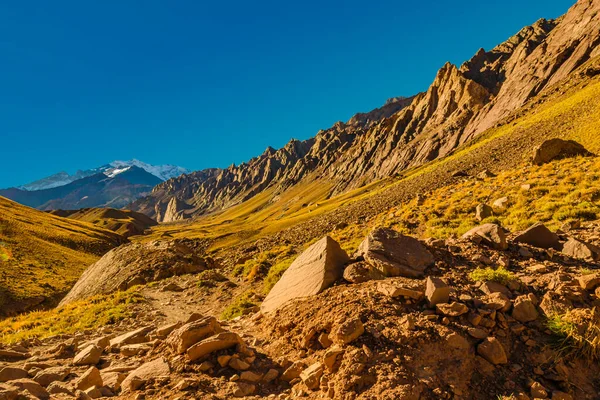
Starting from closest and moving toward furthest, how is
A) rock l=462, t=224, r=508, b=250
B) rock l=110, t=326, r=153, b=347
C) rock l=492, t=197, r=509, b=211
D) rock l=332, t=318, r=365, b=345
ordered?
rock l=332, t=318, r=365, b=345, rock l=110, t=326, r=153, b=347, rock l=462, t=224, r=508, b=250, rock l=492, t=197, r=509, b=211

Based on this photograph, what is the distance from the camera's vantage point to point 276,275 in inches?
866

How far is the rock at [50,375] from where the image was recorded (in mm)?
8375

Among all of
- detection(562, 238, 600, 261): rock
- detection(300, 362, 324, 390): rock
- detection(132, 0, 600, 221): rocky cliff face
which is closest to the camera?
detection(300, 362, 324, 390): rock

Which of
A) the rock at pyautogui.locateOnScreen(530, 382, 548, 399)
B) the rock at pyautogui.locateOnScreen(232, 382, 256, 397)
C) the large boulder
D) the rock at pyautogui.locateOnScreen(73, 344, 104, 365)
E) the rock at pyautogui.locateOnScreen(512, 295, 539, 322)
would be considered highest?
the large boulder

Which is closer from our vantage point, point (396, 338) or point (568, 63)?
point (396, 338)

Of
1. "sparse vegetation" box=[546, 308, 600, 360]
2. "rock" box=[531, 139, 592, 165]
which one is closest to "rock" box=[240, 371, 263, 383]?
"sparse vegetation" box=[546, 308, 600, 360]

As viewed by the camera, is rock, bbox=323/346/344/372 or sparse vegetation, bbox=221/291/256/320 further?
sparse vegetation, bbox=221/291/256/320

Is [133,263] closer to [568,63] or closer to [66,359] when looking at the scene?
[66,359]

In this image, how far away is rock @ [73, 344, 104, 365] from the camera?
983cm

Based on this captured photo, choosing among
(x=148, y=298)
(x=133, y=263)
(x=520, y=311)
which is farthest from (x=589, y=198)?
(x=133, y=263)

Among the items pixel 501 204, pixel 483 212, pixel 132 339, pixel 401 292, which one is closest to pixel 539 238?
pixel 401 292

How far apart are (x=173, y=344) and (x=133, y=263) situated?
27.4m

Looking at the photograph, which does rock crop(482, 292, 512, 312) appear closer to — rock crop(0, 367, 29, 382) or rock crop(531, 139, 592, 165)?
rock crop(0, 367, 29, 382)

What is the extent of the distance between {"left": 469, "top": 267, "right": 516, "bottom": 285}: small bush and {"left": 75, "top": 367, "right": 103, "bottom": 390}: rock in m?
10.5
